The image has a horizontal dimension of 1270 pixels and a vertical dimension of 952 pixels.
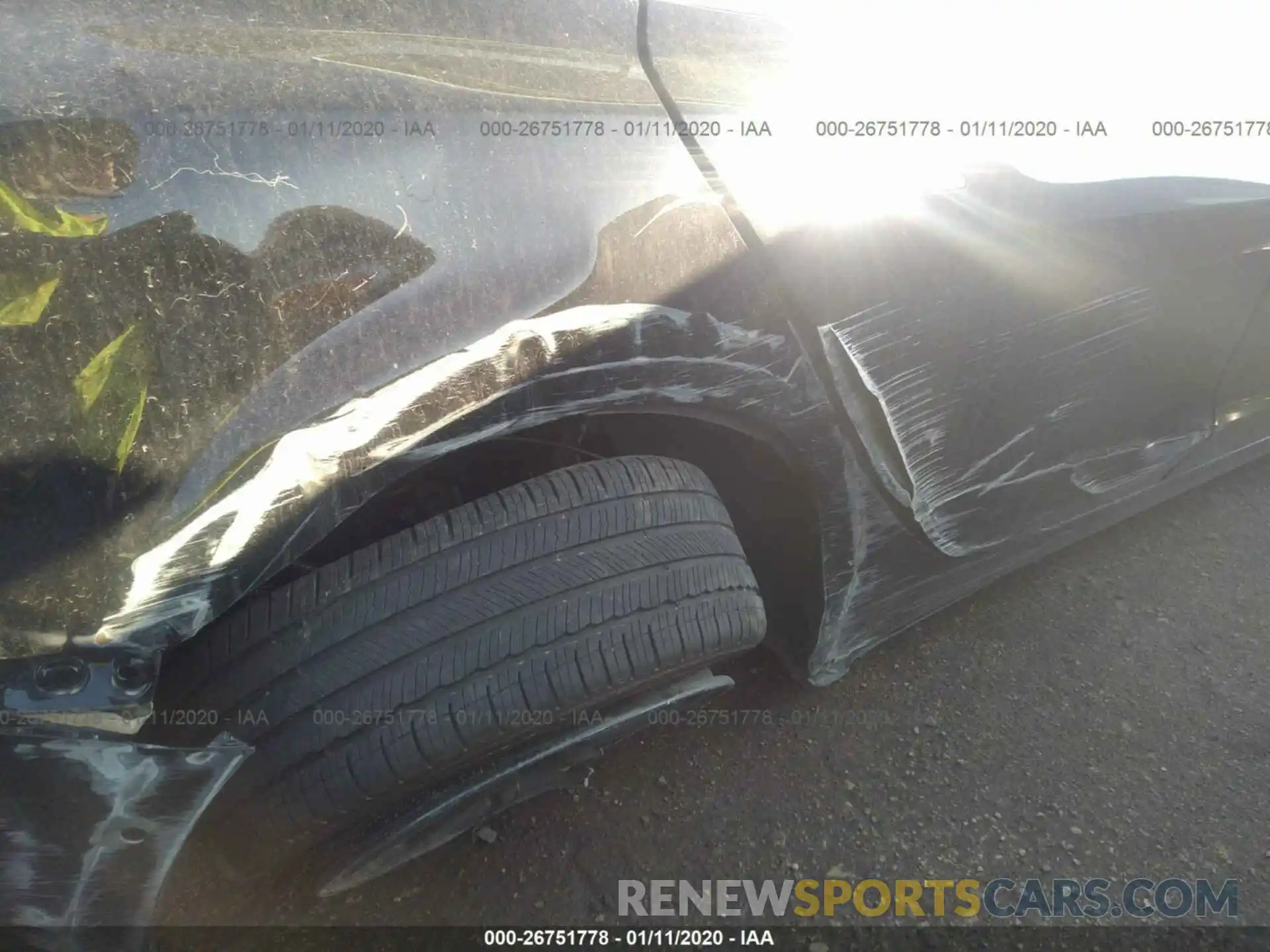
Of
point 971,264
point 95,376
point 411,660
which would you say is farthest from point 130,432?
point 971,264

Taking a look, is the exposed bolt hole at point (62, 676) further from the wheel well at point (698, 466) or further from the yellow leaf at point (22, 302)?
the yellow leaf at point (22, 302)

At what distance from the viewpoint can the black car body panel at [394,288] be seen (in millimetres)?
1063

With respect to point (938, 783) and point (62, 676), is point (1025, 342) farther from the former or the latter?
point (62, 676)

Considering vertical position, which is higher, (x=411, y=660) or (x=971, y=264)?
(x=971, y=264)

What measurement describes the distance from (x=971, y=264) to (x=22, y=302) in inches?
56.6

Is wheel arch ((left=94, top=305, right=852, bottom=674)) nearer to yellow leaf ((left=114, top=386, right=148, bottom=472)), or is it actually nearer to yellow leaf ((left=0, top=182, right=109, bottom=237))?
yellow leaf ((left=114, top=386, right=148, bottom=472))

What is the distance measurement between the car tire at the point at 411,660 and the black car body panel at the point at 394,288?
100 millimetres

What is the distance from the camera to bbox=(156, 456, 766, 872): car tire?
4.36 ft

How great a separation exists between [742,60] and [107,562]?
1.32m

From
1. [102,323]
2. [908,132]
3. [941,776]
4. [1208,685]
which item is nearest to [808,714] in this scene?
[941,776]

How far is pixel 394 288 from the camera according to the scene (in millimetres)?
1191

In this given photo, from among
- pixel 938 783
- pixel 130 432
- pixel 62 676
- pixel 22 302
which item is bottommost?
pixel 938 783

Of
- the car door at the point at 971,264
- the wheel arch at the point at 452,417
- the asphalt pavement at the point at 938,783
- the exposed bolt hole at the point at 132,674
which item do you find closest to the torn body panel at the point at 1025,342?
the car door at the point at 971,264

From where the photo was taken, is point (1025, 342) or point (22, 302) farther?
point (1025, 342)
